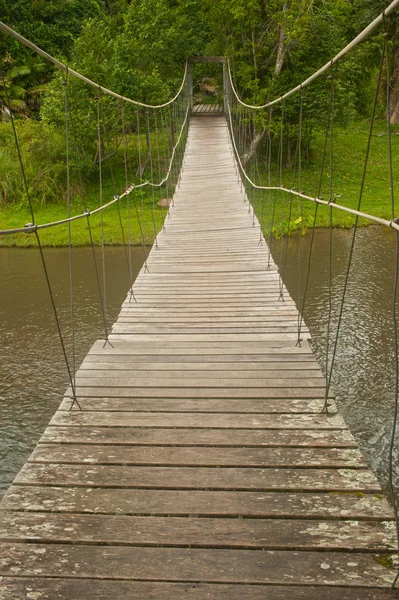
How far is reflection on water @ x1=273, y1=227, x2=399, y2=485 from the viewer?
12.6ft

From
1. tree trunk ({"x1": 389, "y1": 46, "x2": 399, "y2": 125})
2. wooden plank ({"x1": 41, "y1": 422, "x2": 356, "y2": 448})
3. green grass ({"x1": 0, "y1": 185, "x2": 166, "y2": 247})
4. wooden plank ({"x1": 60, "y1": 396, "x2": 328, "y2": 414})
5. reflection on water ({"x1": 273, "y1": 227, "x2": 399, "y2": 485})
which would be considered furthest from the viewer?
tree trunk ({"x1": 389, "y1": 46, "x2": 399, "y2": 125})

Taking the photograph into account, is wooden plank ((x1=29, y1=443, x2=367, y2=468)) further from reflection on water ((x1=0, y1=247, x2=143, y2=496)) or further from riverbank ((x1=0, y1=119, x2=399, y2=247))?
riverbank ((x1=0, y1=119, x2=399, y2=247))

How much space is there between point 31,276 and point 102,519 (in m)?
6.26

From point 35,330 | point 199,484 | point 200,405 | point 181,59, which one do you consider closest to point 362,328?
point 35,330

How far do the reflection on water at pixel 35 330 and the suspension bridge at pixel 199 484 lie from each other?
1661 millimetres

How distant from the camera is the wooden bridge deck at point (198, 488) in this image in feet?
3.90

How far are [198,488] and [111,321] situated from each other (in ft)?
13.9

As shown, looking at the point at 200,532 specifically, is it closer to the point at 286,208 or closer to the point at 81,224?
the point at 286,208

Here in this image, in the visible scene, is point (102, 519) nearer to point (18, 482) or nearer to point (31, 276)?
point (18, 482)

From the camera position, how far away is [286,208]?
949cm

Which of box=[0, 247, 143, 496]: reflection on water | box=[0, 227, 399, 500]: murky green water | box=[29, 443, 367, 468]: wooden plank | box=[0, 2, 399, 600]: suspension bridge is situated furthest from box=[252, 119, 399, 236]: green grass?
box=[29, 443, 367, 468]: wooden plank

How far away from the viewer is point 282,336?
252 centimetres

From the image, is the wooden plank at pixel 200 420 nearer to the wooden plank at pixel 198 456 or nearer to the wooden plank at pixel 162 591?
the wooden plank at pixel 198 456

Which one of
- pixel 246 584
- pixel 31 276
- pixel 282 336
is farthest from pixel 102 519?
pixel 31 276
